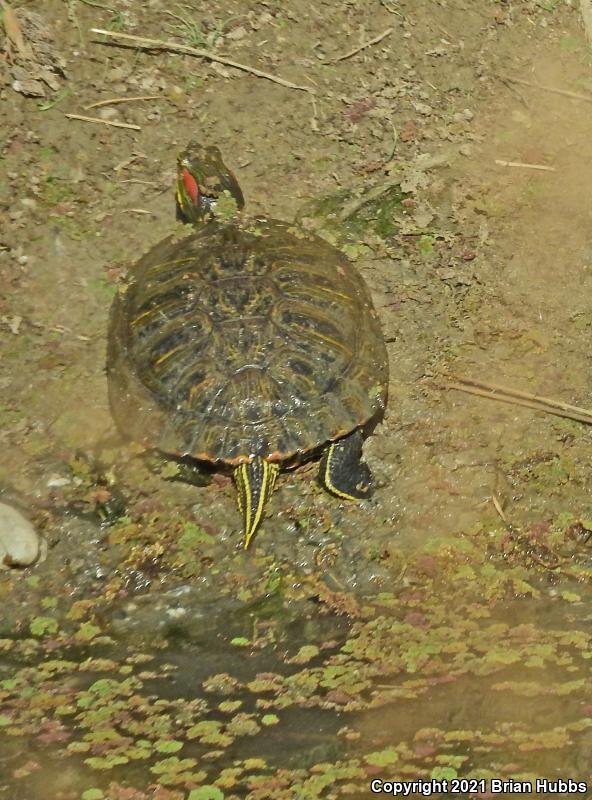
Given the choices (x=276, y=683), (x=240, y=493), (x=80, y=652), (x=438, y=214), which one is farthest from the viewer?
(x=438, y=214)

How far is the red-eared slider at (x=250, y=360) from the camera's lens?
398cm

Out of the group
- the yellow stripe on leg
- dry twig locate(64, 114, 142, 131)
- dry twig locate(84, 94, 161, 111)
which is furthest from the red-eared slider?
dry twig locate(84, 94, 161, 111)

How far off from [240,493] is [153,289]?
122cm

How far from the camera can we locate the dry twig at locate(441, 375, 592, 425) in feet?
15.0

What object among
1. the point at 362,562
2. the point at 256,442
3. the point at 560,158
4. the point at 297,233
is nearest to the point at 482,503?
the point at 362,562

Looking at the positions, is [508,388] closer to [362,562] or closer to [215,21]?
[362,562]

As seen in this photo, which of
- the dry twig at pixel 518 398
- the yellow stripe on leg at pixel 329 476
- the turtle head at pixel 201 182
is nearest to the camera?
the yellow stripe on leg at pixel 329 476

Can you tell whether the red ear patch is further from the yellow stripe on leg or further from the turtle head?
the yellow stripe on leg

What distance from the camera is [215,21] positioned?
18.5 ft

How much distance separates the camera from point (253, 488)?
13.2ft

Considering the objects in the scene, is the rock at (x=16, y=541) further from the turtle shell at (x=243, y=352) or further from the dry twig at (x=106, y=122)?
the dry twig at (x=106, y=122)

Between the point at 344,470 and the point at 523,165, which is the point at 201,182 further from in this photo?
the point at 523,165

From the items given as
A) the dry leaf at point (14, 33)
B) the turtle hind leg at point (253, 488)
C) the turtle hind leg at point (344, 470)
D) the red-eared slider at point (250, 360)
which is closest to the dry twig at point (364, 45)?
the red-eared slider at point (250, 360)

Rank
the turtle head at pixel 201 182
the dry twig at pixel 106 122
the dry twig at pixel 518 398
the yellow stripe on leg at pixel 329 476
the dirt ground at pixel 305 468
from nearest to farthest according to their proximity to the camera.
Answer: the dirt ground at pixel 305 468 < the yellow stripe on leg at pixel 329 476 < the dry twig at pixel 518 398 < the turtle head at pixel 201 182 < the dry twig at pixel 106 122
